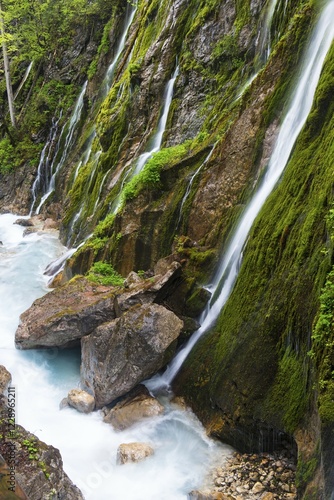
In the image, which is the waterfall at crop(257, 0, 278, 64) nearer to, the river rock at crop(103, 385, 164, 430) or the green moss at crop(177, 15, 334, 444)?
the green moss at crop(177, 15, 334, 444)

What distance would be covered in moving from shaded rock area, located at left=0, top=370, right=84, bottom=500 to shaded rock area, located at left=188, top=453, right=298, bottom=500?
1.70m

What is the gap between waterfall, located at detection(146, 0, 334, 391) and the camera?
7.75 metres

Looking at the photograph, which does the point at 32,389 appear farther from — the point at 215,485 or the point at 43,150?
the point at 43,150

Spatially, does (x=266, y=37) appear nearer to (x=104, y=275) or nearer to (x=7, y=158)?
(x=104, y=275)

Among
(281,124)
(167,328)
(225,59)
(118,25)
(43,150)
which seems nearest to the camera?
(167,328)

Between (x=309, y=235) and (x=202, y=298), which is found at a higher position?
(x=309, y=235)

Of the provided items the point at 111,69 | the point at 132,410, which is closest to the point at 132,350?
the point at 132,410

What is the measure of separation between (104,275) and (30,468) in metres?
5.76

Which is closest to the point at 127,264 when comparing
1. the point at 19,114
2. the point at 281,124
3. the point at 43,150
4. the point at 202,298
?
the point at 202,298

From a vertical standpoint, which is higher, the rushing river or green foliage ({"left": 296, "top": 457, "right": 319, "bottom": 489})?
green foliage ({"left": 296, "top": 457, "right": 319, "bottom": 489})

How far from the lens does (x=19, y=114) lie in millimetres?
26422

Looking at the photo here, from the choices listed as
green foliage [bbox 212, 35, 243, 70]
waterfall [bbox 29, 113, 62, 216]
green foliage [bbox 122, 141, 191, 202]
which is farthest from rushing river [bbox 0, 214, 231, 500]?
waterfall [bbox 29, 113, 62, 216]

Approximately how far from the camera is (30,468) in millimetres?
5348

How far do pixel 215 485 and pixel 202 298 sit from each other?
316cm
